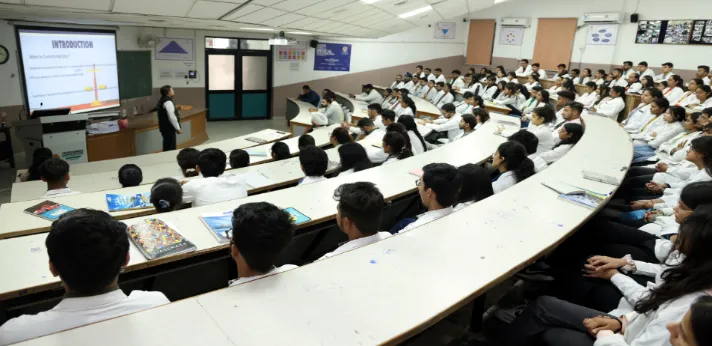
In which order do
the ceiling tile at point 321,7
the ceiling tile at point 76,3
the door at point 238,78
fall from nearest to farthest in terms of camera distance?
the ceiling tile at point 76,3 → the ceiling tile at point 321,7 → the door at point 238,78

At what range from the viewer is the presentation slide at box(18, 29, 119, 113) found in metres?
5.96

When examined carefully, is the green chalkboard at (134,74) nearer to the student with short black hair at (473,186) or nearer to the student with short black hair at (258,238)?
the student with short black hair at (473,186)

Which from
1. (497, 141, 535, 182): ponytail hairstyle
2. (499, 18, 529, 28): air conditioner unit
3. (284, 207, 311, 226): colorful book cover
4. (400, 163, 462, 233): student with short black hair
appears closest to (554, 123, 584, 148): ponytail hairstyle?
(497, 141, 535, 182): ponytail hairstyle

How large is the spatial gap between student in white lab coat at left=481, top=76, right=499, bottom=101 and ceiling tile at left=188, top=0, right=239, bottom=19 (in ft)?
20.6

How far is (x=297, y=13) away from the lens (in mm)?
5297

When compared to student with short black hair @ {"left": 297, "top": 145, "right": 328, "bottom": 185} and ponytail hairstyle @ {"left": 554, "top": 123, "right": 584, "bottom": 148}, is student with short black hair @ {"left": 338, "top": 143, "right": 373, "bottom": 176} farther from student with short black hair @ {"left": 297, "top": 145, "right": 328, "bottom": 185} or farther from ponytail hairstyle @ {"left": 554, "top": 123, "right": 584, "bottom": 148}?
ponytail hairstyle @ {"left": 554, "top": 123, "right": 584, "bottom": 148}

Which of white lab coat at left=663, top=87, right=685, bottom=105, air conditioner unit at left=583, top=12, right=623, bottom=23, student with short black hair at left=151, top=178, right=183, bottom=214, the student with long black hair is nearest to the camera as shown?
the student with long black hair

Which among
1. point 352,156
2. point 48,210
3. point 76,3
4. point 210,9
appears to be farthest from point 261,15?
point 48,210

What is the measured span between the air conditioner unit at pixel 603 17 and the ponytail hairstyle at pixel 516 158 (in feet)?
30.8

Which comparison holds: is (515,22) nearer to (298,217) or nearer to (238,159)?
(238,159)

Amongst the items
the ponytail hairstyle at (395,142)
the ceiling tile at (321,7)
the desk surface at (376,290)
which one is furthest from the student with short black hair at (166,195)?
the ceiling tile at (321,7)

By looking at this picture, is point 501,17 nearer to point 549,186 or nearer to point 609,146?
point 609,146

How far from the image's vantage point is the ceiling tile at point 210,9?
13.3 ft

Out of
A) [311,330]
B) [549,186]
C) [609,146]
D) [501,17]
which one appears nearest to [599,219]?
[549,186]
